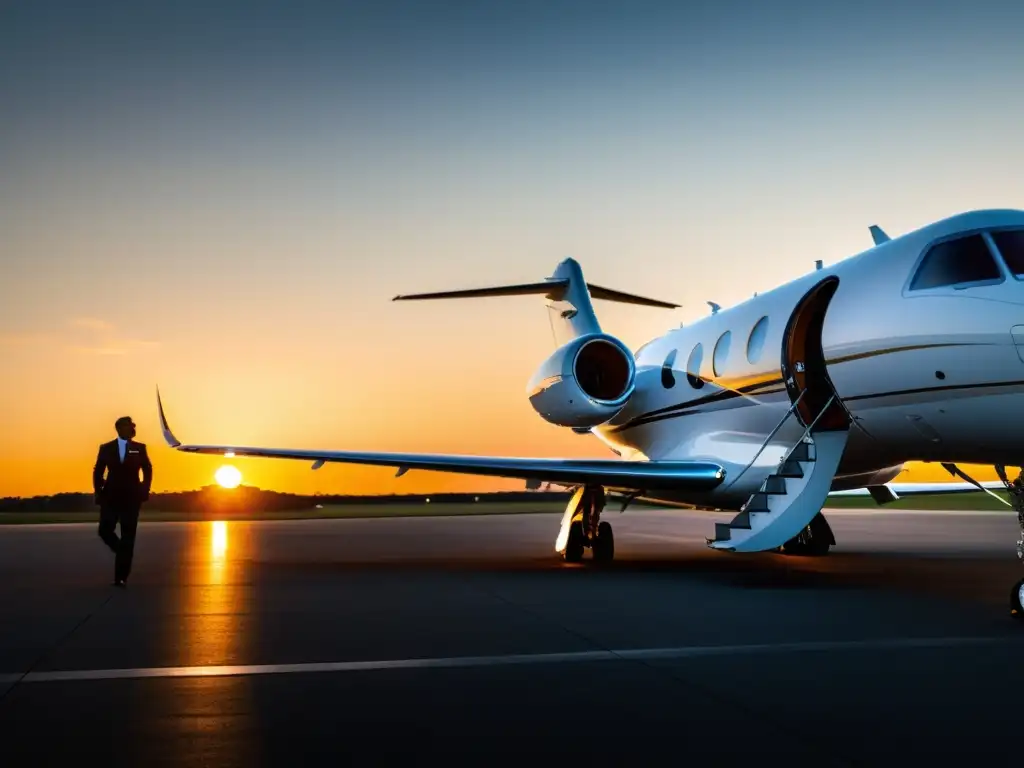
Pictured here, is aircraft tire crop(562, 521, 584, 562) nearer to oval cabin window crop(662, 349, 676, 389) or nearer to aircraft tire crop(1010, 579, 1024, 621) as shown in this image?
oval cabin window crop(662, 349, 676, 389)

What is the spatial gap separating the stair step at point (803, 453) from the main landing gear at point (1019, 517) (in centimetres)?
178

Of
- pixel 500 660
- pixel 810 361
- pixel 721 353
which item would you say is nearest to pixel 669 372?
pixel 721 353

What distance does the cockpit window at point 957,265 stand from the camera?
8.91 metres

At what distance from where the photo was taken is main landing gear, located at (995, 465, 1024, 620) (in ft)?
25.5

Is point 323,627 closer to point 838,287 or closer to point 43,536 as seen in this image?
point 838,287

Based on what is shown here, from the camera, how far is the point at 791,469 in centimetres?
1080

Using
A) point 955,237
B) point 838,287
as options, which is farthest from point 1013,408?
point 838,287

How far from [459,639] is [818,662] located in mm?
2307

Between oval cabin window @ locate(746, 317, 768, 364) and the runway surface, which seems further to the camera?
oval cabin window @ locate(746, 317, 768, 364)

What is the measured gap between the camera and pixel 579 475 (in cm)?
1302

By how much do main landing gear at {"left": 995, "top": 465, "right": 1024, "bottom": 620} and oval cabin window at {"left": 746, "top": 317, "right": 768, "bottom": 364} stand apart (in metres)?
3.23

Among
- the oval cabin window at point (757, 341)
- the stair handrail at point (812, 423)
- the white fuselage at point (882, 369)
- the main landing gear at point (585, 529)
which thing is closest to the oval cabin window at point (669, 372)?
the white fuselage at point (882, 369)

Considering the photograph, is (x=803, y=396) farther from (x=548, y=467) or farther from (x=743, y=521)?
(x=548, y=467)

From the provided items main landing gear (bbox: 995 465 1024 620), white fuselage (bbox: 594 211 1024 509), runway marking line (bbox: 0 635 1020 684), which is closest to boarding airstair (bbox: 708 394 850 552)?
white fuselage (bbox: 594 211 1024 509)
